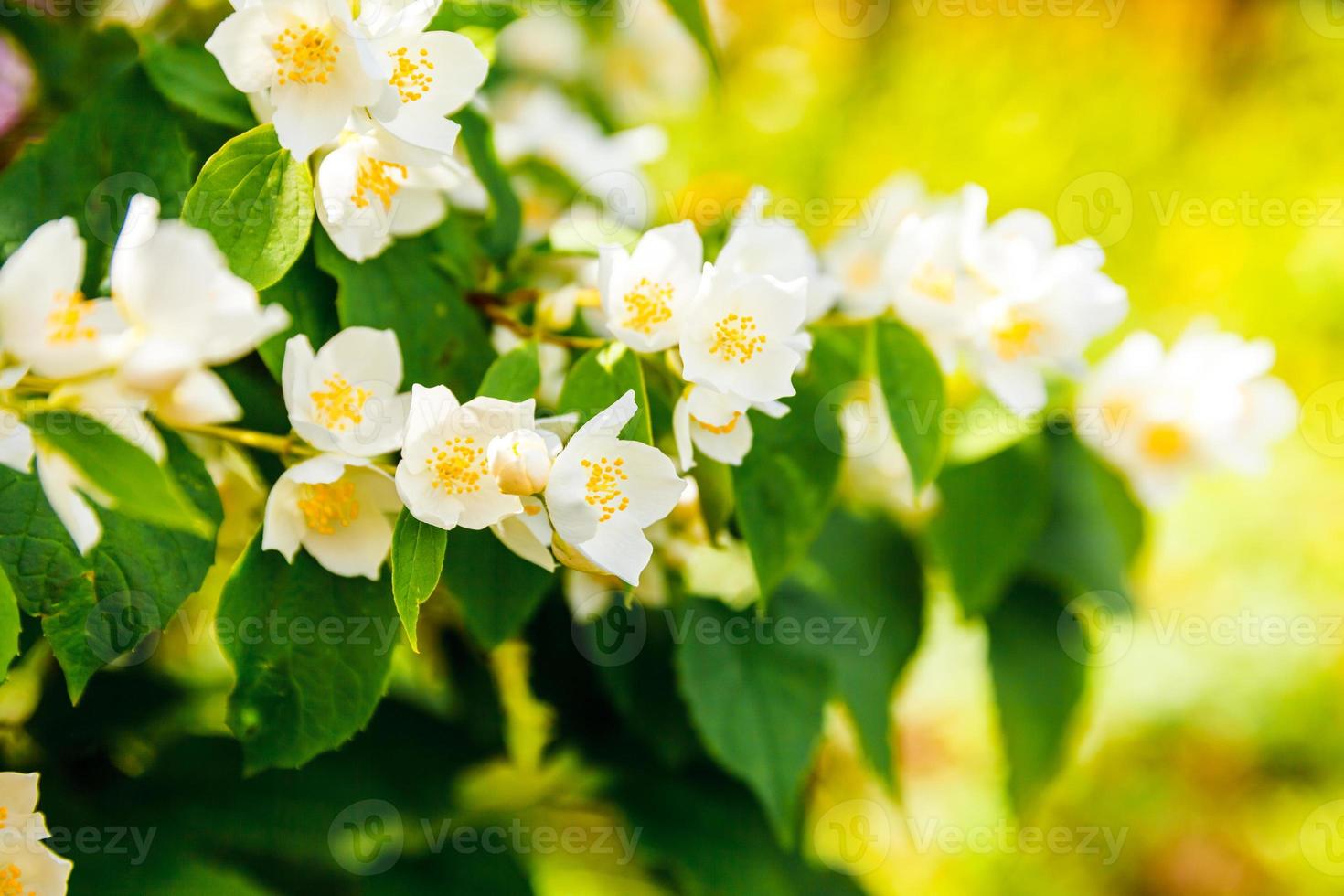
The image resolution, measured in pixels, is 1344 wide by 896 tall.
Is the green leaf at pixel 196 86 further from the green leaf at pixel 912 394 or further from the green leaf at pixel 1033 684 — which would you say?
the green leaf at pixel 1033 684

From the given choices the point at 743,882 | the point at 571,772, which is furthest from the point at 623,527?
the point at 571,772

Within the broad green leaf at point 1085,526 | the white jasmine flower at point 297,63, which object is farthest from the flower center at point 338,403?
the broad green leaf at point 1085,526

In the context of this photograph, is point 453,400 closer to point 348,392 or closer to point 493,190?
point 348,392

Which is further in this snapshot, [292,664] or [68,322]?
[292,664]

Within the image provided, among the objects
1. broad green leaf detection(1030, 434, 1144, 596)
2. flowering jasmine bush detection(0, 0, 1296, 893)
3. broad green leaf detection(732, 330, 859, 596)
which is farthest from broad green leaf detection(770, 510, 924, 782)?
broad green leaf detection(732, 330, 859, 596)

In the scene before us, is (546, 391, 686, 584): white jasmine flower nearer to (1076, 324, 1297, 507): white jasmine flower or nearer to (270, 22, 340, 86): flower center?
(270, 22, 340, 86): flower center

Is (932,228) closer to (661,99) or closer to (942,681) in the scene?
(661,99)

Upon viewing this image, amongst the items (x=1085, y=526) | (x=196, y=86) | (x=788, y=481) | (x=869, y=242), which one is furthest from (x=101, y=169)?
(x=1085, y=526)
